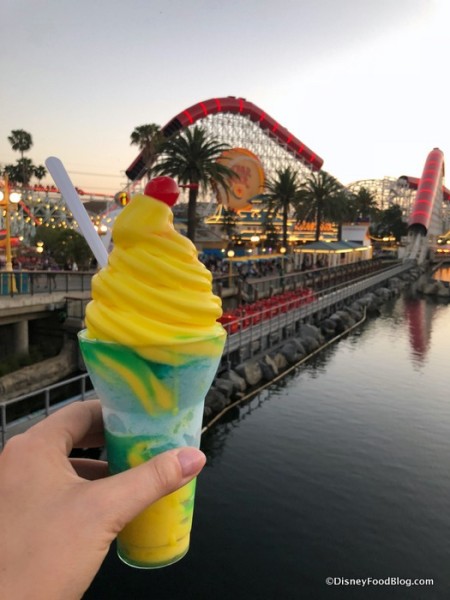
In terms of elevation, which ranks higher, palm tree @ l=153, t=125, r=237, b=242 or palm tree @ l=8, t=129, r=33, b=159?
palm tree @ l=8, t=129, r=33, b=159

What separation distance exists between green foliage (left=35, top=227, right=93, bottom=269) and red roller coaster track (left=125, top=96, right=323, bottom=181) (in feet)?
107

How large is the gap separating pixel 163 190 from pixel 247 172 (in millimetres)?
66333

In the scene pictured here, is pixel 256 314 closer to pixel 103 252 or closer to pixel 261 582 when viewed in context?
pixel 261 582

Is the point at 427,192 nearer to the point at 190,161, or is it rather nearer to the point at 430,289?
the point at 430,289

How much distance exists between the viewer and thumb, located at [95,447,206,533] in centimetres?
178

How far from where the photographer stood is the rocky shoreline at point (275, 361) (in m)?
15.9

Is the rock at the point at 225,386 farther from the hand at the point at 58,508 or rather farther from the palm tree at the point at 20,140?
the palm tree at the point at 20,140

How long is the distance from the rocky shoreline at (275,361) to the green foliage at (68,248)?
15068mm

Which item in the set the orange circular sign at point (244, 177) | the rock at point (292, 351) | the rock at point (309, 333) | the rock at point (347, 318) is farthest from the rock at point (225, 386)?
the orange circular sign at point (244, 177)

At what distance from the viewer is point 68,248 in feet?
105

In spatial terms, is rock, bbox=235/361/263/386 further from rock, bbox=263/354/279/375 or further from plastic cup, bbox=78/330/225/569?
plastic cup, bbox=78/330/225/569

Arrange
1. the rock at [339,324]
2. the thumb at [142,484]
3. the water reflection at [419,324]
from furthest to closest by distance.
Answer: the rock at [339,324] < the water reflection at [419,324] < the thumb at [142,484]

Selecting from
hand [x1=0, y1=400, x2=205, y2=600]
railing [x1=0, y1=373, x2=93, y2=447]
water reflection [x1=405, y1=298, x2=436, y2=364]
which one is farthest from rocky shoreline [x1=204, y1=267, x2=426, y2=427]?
hand [x1=0, y1=400, x2=205, y2=600]

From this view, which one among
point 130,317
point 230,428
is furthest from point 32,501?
point 230,428
